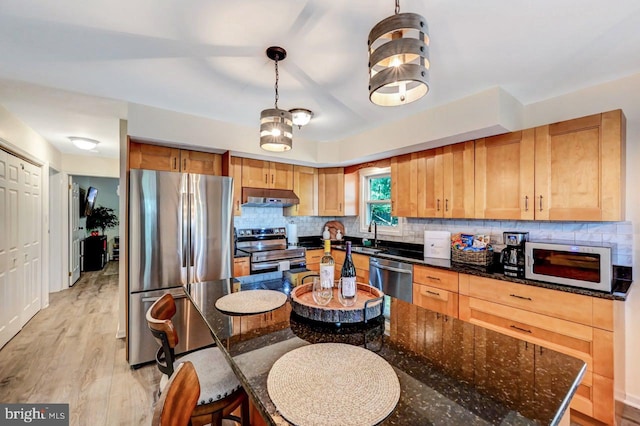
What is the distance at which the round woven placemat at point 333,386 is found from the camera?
2.25 feet

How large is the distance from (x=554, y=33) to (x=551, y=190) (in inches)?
46.7

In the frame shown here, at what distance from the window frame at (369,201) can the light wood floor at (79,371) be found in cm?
297

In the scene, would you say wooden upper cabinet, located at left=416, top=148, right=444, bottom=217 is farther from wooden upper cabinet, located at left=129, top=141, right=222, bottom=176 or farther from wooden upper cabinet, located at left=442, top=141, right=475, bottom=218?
wooden upper cabinet, located at left=129, top=141, right=222, bottom=176

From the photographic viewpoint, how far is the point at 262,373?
873mm

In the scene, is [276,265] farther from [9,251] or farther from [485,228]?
[9,251]

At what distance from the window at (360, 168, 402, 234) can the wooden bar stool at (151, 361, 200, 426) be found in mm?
3275

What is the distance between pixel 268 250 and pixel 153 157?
1624 mm

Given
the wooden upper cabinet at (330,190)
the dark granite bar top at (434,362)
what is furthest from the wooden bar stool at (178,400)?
the wooden upper cabinet at (330,190)

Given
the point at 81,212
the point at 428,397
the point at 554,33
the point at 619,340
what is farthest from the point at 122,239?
the point at 81,212

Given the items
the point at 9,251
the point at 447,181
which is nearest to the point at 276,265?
the point at 447,181

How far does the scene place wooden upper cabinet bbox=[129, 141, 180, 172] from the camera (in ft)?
9.48

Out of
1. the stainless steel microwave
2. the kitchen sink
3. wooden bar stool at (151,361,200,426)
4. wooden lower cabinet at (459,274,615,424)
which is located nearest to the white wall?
the kitchen sink

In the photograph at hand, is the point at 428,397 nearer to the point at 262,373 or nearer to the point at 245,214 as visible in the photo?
the point at 262,373

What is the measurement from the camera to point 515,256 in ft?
7.52
